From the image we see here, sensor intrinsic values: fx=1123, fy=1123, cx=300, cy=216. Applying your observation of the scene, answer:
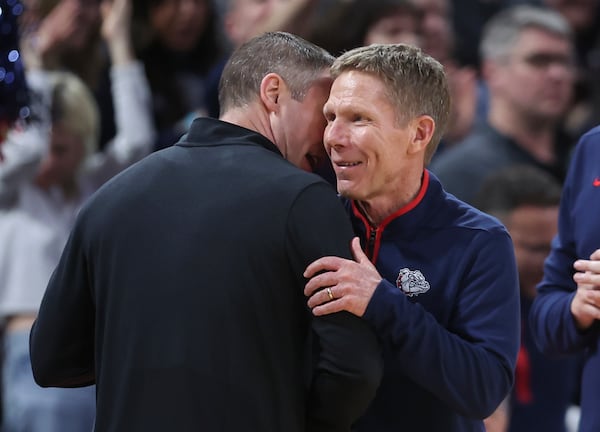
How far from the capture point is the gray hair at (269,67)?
2.70 meters

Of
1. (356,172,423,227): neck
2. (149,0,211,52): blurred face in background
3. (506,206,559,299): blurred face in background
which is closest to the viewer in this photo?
(356,172,423,227): neck

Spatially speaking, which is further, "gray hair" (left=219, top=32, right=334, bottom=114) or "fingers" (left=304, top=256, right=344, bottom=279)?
"gray hair" (left=219, top=32, right=334, bottom=114)

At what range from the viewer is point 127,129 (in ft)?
18.0

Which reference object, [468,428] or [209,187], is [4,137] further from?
[468,428]

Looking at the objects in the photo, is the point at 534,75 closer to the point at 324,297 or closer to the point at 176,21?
the point at 176,21

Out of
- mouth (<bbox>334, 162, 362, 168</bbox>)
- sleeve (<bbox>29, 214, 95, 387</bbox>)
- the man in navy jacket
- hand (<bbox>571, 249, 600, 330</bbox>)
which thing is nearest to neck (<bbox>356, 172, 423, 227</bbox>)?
the man in navy jacket

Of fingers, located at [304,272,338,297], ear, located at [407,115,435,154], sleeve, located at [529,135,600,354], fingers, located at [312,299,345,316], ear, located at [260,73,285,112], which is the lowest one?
sleeve, located at [529,135,600,354]

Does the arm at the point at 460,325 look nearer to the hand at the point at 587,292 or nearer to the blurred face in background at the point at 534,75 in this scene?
the hand at the point at 587,292

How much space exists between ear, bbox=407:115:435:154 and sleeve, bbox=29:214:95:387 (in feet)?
2.70

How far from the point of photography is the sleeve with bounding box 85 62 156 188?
547 cm

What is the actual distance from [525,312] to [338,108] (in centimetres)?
209

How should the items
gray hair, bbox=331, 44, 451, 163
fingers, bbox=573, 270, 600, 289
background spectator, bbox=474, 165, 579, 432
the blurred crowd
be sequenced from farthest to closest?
the blurred crowd, background spectator, bbox=474, 165, 579, 432, fingers, bbox=573, 270, 600, 289, gray hair, bbox=331, 44, 451, 163

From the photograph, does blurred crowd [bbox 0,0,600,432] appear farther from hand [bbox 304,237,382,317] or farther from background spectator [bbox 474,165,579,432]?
hand [bbox 304,237,382,317]

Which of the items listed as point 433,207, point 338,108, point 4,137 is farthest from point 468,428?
point 4,137
